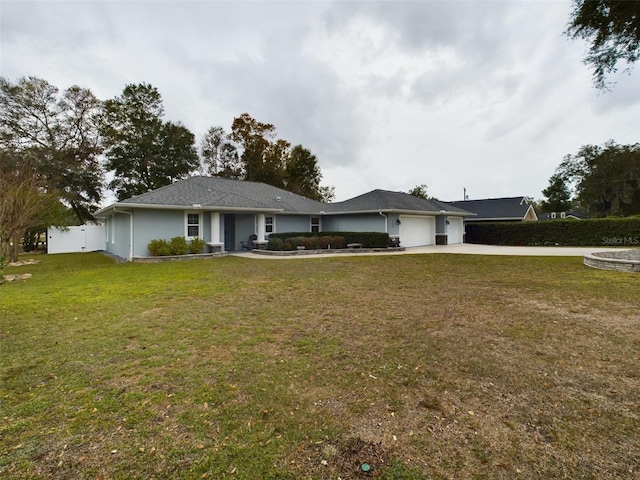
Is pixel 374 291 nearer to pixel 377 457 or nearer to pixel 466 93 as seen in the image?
pixel 377 457

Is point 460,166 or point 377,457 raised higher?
point 460,166

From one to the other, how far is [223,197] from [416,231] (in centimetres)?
1257

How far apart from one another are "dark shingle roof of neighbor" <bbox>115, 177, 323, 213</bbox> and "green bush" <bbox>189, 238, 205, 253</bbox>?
5.43 feet

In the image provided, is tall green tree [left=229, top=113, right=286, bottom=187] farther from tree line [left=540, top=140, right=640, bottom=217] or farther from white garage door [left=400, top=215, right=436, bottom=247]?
tree line [left=540, top=140, right=640, bottom=217]

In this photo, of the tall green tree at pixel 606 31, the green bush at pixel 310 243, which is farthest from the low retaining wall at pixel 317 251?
the tall green tree at pixel 606 31

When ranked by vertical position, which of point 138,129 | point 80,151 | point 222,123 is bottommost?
point 80,151

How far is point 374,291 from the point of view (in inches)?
278

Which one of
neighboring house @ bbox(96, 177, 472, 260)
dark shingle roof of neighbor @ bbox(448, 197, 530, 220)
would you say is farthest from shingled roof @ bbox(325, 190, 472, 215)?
dark shingle roof of neighbor @ bbox(448, 197, 530, 220)

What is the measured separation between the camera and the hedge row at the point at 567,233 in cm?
1839

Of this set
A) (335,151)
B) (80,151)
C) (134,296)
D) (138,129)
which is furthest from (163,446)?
(138,129)

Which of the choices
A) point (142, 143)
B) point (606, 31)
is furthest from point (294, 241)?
point (142, 143)

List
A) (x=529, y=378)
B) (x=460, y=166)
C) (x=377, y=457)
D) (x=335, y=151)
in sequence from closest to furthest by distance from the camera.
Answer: (x=377, y=457) < (x=529, y=378) < (x=460, y=166) < (x=335, y=151)

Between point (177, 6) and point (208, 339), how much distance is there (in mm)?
11524

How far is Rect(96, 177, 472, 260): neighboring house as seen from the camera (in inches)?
534
